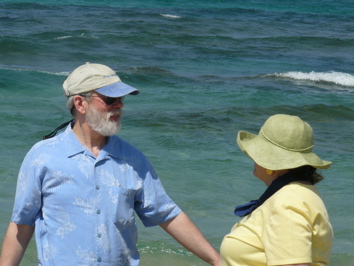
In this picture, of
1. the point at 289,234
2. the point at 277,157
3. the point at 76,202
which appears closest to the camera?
the point at 289,234

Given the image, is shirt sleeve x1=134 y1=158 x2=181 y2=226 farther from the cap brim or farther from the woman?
the woman

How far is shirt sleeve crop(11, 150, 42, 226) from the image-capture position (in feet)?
10.4

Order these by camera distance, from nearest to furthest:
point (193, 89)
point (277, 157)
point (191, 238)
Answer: point (277, 157) → point (191, 238) → point (193, 89)

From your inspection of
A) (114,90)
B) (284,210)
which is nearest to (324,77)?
(114,90)

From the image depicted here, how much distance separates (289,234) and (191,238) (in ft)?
3.15

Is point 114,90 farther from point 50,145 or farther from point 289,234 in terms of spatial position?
point 289,234

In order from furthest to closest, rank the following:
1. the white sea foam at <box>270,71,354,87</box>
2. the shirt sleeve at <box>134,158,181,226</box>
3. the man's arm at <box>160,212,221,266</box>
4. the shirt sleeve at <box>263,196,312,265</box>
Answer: the white sea foam at <box>270,71,354,87</box> → the man's arm at <box>160,212,221,266</box> → the shirt sleeve at <box>134,158,181,226</box> → the shirt sleeve at <box>263,196,312,265</box>

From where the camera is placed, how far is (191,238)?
3.45 m

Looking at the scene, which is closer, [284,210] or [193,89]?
[284,210]

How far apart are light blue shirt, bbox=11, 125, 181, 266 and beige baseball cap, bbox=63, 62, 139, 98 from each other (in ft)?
0.79

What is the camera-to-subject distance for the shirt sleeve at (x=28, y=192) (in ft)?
10.4

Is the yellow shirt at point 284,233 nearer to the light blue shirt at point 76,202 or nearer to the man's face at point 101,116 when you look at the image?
the light blue shirt at point 76,202

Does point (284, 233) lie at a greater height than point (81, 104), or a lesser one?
lesser

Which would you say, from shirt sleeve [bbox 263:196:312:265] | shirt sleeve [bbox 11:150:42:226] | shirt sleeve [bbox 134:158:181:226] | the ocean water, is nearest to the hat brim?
shirt sleeve [bbox 263:196:312:265]
